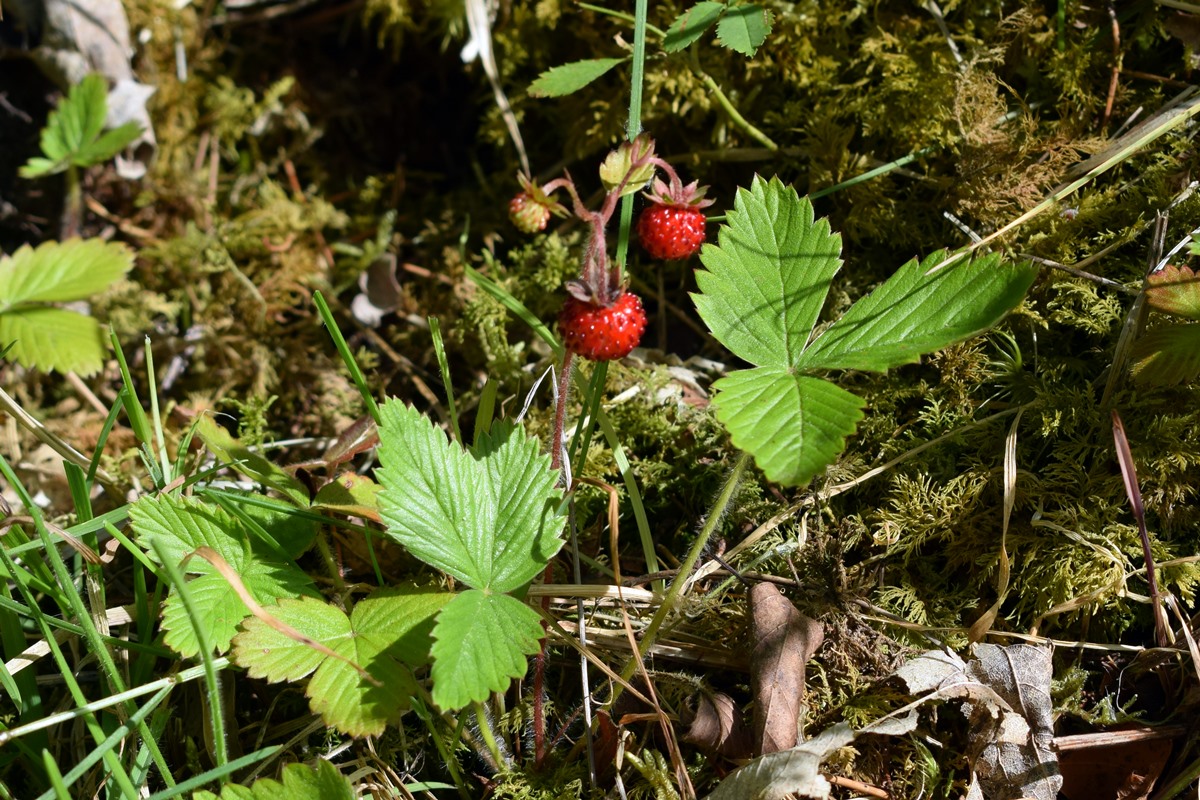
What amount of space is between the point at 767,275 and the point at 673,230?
0.19 m

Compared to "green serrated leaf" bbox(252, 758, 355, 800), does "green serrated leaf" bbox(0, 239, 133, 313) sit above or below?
above

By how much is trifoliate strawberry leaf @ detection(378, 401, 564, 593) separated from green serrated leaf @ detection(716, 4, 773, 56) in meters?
0.92

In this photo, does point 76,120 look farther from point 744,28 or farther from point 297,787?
point 297,787

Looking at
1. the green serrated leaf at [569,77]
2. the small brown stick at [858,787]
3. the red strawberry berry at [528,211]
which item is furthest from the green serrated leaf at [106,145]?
the small brown stick at [858,787]

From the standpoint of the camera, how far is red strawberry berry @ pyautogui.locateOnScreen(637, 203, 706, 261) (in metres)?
1.55

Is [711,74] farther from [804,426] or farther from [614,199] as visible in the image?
[804,426]

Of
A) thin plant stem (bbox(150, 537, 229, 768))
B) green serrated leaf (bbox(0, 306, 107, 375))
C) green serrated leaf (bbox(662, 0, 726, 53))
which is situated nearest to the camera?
thin plant stem (bbox(150, 537, 229, 768))

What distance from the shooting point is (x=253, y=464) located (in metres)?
1.81

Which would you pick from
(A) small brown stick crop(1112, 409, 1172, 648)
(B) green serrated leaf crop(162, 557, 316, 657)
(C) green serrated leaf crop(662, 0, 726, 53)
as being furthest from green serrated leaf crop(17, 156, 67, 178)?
(A) small brown stick crop(1112, 409, 1172, 648)

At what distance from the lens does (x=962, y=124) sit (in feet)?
6.77

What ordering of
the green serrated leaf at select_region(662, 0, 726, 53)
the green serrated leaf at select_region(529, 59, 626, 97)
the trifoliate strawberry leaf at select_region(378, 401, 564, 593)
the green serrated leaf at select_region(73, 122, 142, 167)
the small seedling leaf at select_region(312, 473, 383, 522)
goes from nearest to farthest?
the trifoliate strawberry leaf at select_region(378, 401, 564, 593) < the small seedling leaf at select_region(312, 473, 383, 522) < the green serrated leaf at select_region(662, 0, 726, 53) < the green serrated leaf at select_region(529, 59, 626, 97) < the green serrated leaf at select_region(73, 122, 142, 167)

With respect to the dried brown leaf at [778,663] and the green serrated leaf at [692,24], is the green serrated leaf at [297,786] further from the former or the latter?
the green serrated leaf at [692,24]

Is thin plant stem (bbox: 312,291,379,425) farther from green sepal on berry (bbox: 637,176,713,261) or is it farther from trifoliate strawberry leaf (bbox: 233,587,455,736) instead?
green sepal on berry (bbox: 637,176,713,261)

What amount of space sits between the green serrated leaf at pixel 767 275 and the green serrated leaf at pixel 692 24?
1.41 ft
